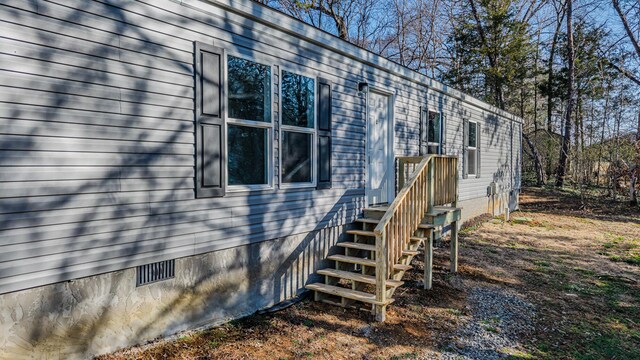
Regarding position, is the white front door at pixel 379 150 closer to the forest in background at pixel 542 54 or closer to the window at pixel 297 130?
the window at pixel 297 130

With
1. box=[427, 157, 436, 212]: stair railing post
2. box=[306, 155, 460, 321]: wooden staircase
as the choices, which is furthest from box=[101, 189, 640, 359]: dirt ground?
box=[427, 157, 436, 212]: stair railing post

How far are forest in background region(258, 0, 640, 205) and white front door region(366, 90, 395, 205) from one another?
12790mm

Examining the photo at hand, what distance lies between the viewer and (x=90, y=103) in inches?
128

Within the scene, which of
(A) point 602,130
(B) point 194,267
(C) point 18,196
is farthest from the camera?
(A) point 602,130

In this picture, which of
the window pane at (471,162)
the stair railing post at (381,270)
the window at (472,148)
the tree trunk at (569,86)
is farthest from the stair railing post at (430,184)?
the tree trunk at (569,86)

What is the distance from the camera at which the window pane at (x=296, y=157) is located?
512 centimetres

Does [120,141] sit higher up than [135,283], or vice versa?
[120,141]

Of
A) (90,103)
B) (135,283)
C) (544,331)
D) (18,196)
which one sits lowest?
(544,331)

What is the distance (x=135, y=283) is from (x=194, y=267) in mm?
618

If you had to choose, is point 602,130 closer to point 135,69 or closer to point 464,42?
point 464,42

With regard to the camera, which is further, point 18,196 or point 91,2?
point 91,2

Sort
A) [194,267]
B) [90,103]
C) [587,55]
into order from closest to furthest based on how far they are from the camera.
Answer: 1. [90,103]
2. [194,267]
3. [587,55]

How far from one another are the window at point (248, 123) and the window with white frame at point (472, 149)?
25.7 ft

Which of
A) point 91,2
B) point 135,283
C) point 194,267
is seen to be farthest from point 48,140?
point 194,267
